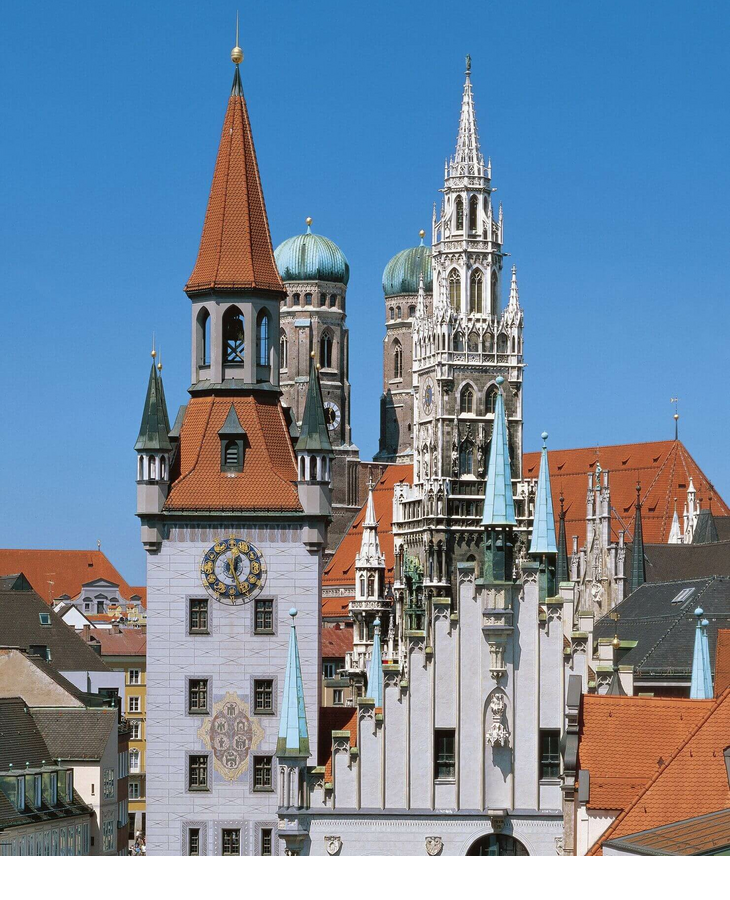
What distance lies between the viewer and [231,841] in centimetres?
6425

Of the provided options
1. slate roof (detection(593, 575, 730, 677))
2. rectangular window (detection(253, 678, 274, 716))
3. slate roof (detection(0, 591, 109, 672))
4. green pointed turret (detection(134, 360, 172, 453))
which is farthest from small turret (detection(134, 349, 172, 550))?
slate roof (detection(0, 591, 109, 672))

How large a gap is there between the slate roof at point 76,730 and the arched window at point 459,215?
268ft

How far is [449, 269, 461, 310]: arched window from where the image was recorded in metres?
166

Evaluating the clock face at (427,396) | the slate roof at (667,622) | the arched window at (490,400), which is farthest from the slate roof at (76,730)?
the clock face at (427,396)

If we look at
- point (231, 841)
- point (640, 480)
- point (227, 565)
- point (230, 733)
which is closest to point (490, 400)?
point (640, 480)

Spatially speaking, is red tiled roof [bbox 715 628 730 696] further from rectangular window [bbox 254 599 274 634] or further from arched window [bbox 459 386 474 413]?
arched window [bbox 459 386 474 413]

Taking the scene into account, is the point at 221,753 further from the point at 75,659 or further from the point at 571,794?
the point at 75,659

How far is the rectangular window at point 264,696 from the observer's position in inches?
2559

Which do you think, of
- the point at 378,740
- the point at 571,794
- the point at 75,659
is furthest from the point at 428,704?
the point at 75,659

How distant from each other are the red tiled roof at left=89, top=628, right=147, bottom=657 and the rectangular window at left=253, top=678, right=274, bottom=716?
75.0 m

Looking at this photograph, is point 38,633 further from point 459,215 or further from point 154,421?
point 459,215

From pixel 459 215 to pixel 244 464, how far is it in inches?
3898

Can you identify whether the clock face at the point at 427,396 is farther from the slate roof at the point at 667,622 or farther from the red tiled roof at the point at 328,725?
the red tiled roof at the point at 328,725

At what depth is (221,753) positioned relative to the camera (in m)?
64.9
